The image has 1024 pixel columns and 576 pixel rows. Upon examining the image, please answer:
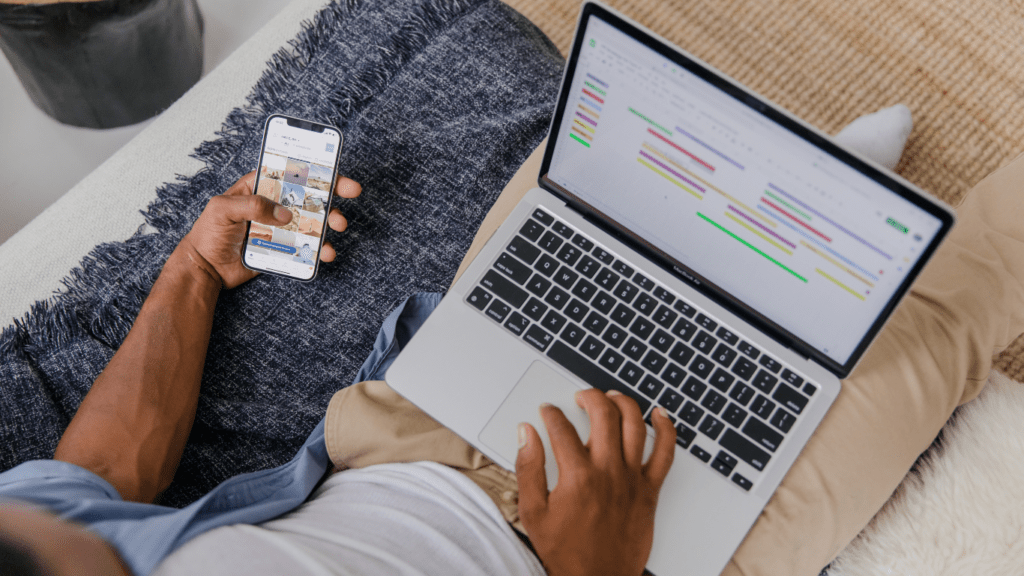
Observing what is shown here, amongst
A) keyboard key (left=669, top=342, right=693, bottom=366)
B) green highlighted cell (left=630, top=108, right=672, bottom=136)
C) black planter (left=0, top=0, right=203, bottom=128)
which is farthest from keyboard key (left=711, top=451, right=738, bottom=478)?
black planter (left=0, top=0, right=203, bottom=128)

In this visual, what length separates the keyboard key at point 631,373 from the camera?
0.70 metres

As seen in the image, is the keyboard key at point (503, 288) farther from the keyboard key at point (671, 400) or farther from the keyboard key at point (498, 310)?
the keyboard key at point (671, 400)

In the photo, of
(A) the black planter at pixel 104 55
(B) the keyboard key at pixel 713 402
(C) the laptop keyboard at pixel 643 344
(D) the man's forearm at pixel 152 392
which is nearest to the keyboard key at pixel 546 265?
(C) the laptop keyboard at pixel 643 344

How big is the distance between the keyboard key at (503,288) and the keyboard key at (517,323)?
1cm

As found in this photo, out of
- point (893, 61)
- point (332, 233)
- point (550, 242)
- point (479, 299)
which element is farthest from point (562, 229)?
point (893, 61)

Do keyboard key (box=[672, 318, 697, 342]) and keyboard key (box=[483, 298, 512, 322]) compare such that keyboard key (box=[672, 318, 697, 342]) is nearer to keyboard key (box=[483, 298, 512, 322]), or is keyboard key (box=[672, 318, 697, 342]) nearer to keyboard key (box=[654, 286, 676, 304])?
keyboard key (box=[654, 286, 676, 304])

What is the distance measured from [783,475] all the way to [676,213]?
0.29 metres

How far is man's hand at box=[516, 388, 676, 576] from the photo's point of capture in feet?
2.08

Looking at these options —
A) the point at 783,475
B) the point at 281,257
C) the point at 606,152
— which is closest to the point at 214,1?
the point at 281,257

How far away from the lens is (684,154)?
60 cm

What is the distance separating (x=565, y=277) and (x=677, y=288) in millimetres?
123

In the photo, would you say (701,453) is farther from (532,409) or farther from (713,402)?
(532,409)

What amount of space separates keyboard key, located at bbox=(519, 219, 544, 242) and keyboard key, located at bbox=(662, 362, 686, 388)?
0.20 meters

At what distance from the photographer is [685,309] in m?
0.71
